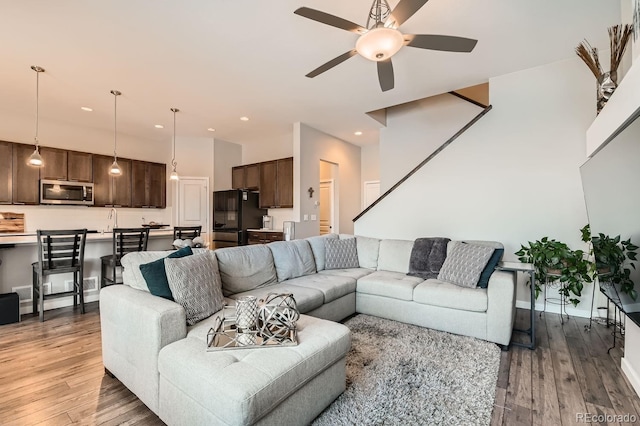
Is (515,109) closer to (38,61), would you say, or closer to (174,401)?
(174,401)

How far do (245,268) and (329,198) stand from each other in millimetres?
4368

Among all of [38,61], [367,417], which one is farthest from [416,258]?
[38,61]

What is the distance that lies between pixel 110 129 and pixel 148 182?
3.89 ft

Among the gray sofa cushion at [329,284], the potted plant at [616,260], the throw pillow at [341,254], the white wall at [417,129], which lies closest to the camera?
the potted plant at [616,260]

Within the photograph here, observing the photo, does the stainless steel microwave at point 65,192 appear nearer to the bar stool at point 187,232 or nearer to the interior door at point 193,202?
the interior door at point 193,202

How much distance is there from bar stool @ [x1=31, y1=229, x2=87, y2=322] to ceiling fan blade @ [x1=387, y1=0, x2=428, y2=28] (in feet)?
13.3

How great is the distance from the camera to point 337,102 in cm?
455

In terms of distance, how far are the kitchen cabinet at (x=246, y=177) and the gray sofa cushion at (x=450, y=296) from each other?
4.37 metres

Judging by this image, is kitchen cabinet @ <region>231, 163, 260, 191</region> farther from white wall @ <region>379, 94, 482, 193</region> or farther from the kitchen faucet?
white wall @ <region>379, 94, 482, 193</region>

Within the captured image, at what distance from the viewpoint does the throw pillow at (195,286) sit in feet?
6.43

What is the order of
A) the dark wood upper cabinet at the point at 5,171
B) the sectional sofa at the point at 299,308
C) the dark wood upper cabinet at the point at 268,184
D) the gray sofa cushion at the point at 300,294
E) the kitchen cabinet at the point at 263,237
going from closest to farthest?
1. the sectional sofa at the point at 299,308
2. the gray sofa cushion at the point at 300,294
3. the dark wood upper cabinet at the point at 5,171
4. the kitchen cabinet at the point at 263,237
5. the dark wood upper cabinet at the point at 268,184

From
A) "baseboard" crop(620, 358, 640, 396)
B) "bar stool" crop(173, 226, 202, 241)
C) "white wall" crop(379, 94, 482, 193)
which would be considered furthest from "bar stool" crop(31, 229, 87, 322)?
"baseboard" crop(620, 358, 640, 396)

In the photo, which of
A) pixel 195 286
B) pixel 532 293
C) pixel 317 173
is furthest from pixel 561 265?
pixel 317 173

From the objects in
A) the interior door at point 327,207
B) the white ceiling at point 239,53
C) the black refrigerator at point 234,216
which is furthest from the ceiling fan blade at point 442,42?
the interior door at point 327,207
